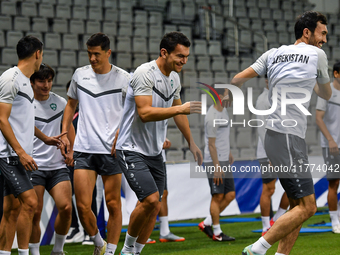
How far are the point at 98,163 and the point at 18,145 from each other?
0.92 metres

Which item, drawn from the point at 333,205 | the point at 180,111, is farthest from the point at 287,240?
the point at 333,205

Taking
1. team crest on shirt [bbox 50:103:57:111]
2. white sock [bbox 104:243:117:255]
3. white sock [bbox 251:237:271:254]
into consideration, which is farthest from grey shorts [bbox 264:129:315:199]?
team crest on shirt [bbox 50:103:57:111]

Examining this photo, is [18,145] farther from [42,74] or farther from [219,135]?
[219,135]

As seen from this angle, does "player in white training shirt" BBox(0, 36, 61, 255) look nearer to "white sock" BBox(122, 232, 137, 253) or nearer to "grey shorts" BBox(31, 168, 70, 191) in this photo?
"grey shorts" BBox(31, 168, 70, 191)

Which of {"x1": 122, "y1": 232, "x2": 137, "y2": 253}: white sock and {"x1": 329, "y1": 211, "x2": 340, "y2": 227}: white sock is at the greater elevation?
{"x1": 122, "y1": 232, "x2": 137, "y2": 253}: white sock

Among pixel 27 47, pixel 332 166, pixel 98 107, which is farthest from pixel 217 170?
pixel 27 47

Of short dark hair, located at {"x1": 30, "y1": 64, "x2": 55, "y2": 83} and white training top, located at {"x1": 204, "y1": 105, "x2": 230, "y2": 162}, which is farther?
white training top, located at {"x1": 204, "y1": 105, "x2": 230, "y2": 162}

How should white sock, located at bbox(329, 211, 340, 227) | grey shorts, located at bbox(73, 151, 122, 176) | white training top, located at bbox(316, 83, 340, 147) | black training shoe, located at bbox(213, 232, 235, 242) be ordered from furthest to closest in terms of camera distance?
white training top, located at bbox(316, 83, 340, 147)
white sock, located at bbox(329, 211, 340, 227)
black training shoe, located at bbox(213, 232, 235, 242)
grey shorts, located at bbox(73, 151, 122, 176)

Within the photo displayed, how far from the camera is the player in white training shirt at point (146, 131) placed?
3.81 metres

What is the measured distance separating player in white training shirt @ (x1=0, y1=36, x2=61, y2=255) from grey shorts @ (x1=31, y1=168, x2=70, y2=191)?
531 mm

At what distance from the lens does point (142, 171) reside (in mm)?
3885

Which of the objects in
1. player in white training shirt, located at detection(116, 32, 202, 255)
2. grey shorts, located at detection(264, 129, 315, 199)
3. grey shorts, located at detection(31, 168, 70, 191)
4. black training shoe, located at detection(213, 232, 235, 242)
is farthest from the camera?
black training shoe, located at detection(213, 232, 235, 242)

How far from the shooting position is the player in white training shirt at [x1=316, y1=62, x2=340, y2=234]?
6234 millimetres

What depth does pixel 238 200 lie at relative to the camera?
8.23m
